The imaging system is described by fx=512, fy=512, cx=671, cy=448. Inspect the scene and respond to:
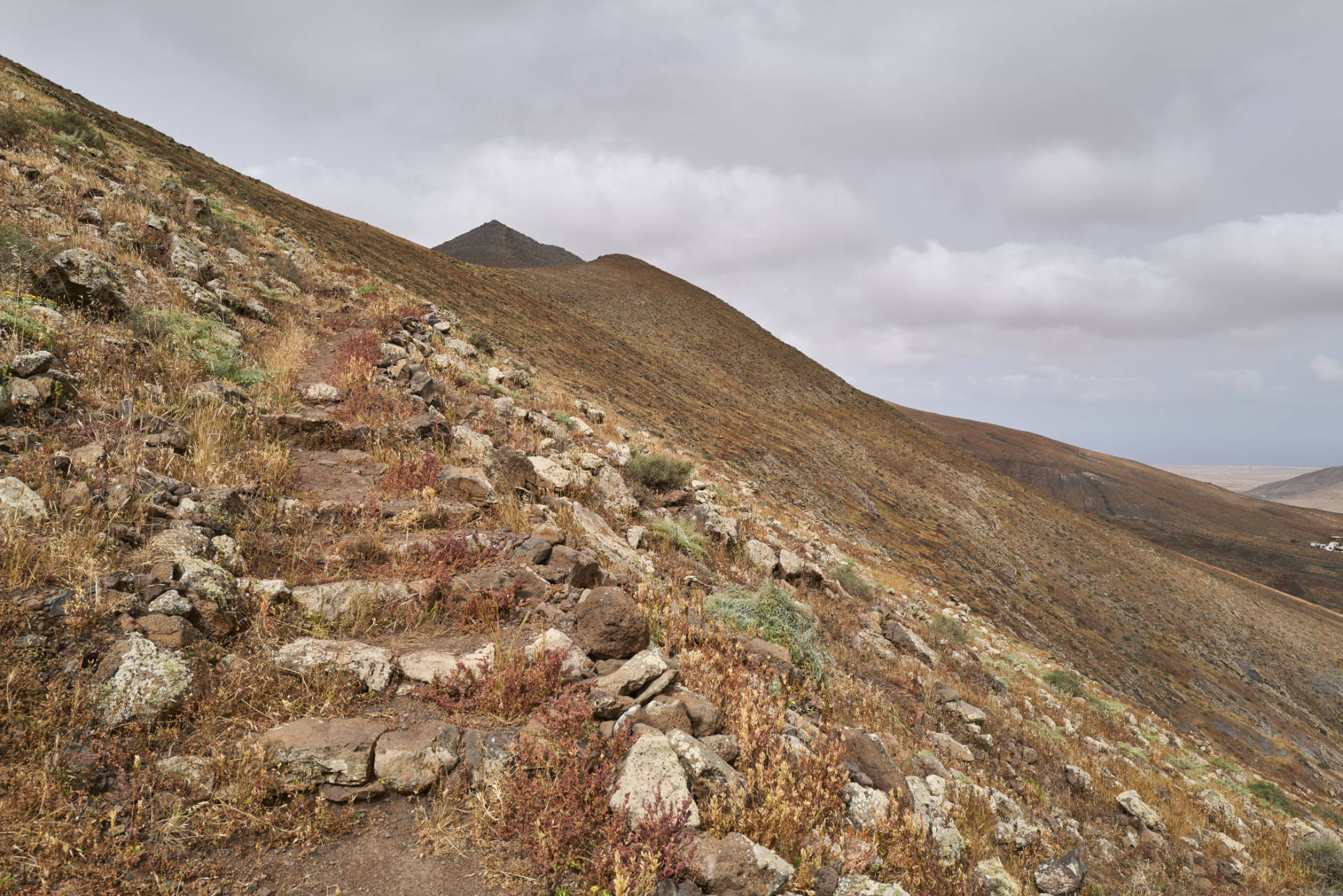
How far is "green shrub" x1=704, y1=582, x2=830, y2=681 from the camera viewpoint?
589cm

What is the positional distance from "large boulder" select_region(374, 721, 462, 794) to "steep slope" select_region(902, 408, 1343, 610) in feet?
237

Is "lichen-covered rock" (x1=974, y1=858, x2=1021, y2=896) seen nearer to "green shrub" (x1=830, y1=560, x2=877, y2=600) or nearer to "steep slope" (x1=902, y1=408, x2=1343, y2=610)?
"green shrub" (x1=830, y1=560, x2=877, y2=600)

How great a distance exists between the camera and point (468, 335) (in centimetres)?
1647

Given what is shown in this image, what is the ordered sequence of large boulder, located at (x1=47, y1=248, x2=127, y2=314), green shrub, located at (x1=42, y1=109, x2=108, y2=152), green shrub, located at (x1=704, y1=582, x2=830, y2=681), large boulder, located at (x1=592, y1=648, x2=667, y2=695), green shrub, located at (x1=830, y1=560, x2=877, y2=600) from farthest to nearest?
1. green shrub, located at (x1=42, y1=109, x2=108, y2=152)
2. green shrub, located at (x1=830, y1=560, x2=877, y2=600)
3. large boulder, located at (x1=47, y1=248, x2=127, y2=314)
4. green shrub, located at (x1=704, y1=582, x2=830, y2=681)
5. large boulder, located at (x1=592, y1=648, x2=667, y2=695)

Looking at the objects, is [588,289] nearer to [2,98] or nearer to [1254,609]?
[2,98]

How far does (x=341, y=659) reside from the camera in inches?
140

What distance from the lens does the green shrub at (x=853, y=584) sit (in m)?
11.4

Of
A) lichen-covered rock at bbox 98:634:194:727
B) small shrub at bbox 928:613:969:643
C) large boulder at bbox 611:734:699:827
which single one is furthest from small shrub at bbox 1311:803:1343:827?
lichen-covered rock at bbox 98:634:194:727

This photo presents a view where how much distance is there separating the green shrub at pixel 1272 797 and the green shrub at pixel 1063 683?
10.3ft

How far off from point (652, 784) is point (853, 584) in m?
9.44

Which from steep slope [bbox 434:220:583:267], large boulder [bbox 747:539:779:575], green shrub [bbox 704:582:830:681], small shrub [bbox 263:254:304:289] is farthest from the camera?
steep slope [bbox 434:220:583:267]

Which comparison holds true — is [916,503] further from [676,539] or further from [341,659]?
[341,659]

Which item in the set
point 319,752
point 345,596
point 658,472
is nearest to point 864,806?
point 319,752

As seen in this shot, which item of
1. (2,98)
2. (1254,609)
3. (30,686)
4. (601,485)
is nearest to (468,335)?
(601,485)
